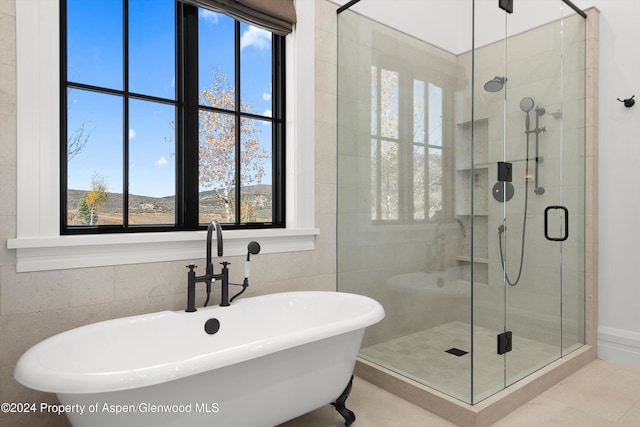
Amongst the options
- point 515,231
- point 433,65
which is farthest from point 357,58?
point 515,231

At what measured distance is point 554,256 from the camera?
104 inches

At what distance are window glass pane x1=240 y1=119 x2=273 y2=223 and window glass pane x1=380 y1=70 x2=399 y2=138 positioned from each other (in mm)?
777

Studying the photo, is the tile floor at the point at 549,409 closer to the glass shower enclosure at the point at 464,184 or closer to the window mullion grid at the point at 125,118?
the glass shower enclosure at the point at 464,184

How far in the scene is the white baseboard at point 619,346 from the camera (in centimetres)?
270

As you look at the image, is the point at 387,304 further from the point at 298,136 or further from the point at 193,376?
the point at 193,376

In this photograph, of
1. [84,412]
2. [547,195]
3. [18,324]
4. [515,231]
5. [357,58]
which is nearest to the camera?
[84,412]

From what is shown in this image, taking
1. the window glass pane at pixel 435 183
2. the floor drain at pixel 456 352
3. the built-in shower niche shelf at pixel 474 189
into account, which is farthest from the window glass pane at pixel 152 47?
the floor drain at pixel 456 352

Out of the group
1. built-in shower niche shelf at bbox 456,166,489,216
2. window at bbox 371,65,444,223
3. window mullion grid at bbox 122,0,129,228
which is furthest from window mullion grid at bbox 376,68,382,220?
window mullion grid at bbox 122,0,129,228

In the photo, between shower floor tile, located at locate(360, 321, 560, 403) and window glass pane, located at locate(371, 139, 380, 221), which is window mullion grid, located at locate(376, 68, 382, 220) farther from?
shower floor tile, located at locate(360, 321, 560, 403)

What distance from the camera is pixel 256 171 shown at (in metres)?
2.64

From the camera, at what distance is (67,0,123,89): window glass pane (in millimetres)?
1995

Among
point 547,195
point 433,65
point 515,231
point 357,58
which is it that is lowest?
point 515,231

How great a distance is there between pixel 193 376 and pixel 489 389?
156cm

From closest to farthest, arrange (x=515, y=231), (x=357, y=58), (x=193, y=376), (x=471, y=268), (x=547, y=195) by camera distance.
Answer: (x=193, y=376)
(x=471, y=268)
(x=515, y=231)
(x=547, y=195)
(x=357, y=58)
